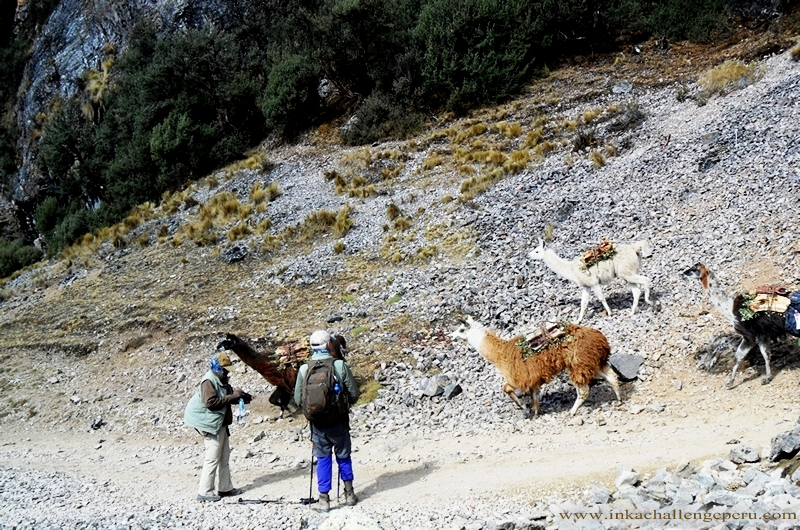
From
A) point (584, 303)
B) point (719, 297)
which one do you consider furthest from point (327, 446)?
point (584, 303)

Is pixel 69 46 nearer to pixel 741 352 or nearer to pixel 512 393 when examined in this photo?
pixel 512 393

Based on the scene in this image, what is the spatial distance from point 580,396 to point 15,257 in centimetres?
3091

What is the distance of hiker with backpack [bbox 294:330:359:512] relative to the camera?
19.5 feet

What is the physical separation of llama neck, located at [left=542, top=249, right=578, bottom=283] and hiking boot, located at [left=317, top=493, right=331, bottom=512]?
5.40 m

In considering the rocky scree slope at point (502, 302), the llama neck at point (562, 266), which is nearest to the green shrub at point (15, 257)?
the rocky scree slope at point (502, 302)

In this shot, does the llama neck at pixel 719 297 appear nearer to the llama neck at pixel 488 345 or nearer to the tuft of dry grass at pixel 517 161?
the llama neck at pixel 488 345

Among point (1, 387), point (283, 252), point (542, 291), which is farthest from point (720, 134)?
point (1, 387)

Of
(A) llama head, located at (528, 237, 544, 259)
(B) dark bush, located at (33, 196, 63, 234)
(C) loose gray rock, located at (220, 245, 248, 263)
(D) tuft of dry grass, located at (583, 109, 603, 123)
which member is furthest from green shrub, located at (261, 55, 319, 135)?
(A) llama head, located at (528, 237, 544, 259)

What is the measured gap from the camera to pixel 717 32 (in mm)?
22844

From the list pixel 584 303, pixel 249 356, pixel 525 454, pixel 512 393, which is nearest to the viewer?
pixel 525 454

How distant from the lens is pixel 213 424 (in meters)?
7.07

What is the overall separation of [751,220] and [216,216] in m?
16.1

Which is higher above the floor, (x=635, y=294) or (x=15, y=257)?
(x=15, y=257)

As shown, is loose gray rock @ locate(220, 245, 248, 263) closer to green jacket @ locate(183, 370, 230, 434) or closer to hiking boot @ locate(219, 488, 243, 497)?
green jacket @ locate(183, 370, 230, 434)
